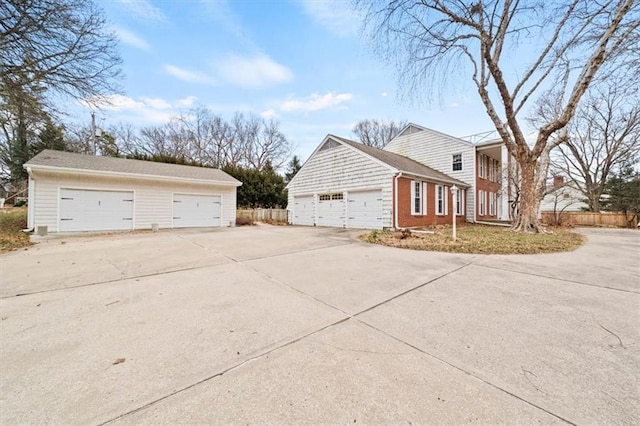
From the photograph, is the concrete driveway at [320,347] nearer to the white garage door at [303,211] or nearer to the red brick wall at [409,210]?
the red brick wall at [409,210]

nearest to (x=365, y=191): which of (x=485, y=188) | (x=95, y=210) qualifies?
(x=485, y=188)

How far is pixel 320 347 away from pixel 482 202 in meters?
18.9

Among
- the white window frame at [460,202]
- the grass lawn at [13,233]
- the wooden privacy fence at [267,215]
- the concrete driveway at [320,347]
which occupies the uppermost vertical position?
the white window frame at [460,202]

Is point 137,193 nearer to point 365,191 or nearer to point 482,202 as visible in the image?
point 365,191

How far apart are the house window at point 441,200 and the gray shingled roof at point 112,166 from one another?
1181 centimetres

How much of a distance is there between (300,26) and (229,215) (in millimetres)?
10080

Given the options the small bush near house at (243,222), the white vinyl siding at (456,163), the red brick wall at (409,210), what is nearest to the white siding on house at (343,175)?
the red brick wall at (409,210)

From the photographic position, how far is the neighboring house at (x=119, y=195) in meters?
9.83

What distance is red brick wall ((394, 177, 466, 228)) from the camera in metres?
11.5

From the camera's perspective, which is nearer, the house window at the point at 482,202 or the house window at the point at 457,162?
the house window at the point at 457,162

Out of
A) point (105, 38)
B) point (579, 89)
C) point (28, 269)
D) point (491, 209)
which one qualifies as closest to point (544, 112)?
point (491, 209)

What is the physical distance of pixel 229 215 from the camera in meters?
14.5

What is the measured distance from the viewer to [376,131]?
32.2 m

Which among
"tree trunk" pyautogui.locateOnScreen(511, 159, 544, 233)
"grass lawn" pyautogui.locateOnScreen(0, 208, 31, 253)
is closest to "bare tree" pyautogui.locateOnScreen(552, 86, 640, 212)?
"tree trunk" pyautogui.locateOnScreen(511, 159, 544, 233)
